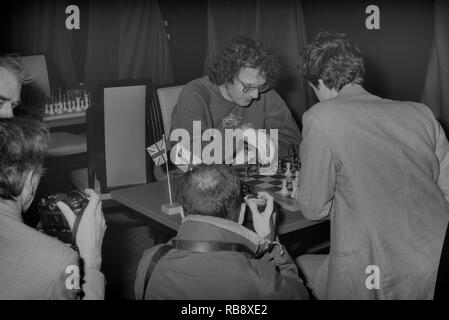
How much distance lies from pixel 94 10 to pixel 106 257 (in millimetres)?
3038

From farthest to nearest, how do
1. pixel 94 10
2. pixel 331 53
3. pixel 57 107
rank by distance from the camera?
pixel 94 10 < pixel 57 107 < pixel 331 53

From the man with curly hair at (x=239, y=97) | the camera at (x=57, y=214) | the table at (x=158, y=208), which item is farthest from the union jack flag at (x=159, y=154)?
the camera at (x=57, y=214)

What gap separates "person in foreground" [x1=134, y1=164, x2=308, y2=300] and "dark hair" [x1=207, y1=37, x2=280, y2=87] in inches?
50.0

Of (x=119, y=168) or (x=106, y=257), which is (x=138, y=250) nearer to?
(x=106, y=257)

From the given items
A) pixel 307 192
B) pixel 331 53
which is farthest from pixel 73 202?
pixel 331 53

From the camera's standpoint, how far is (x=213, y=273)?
61.0 inches

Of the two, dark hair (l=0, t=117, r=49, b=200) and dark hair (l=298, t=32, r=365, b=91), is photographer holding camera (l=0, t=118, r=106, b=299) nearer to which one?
dark hair (l=0, t=117, r=49, b=200)

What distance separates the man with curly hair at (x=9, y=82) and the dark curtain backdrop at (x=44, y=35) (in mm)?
3151

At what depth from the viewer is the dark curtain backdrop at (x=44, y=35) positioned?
559 cm

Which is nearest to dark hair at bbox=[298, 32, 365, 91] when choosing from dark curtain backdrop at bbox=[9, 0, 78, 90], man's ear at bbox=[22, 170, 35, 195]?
man's ear at bbox=[22, 170, 35, 195]

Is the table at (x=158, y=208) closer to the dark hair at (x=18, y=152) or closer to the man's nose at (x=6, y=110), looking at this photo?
the man's nose at (x=6, y=110)

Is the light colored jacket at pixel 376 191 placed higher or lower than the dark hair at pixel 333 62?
lower

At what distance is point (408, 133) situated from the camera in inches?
72.6

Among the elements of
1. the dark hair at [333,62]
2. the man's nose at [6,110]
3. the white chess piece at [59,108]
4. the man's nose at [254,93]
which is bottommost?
the white chess piece at [59,108]
